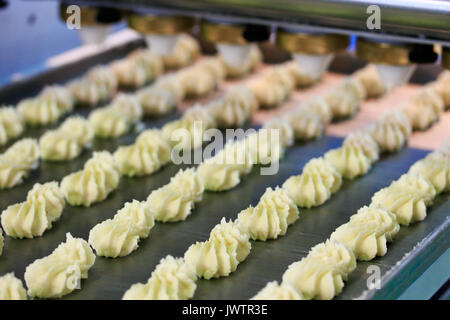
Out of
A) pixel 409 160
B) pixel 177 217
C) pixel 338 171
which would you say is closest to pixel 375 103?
pixel 409 160

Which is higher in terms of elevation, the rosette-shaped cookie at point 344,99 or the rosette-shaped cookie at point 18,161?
the rosette-shaped cookie at point 344,99

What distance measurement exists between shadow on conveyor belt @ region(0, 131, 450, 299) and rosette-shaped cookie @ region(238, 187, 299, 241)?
1.2 inches

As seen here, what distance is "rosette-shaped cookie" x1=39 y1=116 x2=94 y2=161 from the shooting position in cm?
303

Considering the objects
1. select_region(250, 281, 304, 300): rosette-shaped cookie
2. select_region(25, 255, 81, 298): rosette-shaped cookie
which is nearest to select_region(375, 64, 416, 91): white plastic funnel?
select_region(250, 281, 304, 300): rosette-shaped cookie

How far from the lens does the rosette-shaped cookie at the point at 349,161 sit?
114 inches

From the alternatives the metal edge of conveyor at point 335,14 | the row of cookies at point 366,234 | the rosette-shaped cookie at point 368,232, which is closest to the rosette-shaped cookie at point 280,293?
the row of cookies at point 366,234

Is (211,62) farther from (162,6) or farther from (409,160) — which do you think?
(409,160)

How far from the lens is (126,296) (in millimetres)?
2084

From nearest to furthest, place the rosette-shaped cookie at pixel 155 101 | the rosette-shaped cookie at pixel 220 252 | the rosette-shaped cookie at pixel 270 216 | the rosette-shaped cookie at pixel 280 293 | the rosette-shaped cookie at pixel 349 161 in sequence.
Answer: the rosette-shaped cookie at pixel 280 293, the rosette-shaped cookie at pixel 220 252, the rosette-shaped cookie at pixel 270 216, the rosette-shaped cookie at pixel 349 161, the rosette-shaped cookie at pixel 155 101

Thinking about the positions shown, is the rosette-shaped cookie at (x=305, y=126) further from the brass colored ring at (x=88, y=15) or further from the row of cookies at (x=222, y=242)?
the brass colored ring at (x=88, y=15)

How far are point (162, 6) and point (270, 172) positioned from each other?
772 millimetres

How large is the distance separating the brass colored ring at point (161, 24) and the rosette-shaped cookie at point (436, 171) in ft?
3.64

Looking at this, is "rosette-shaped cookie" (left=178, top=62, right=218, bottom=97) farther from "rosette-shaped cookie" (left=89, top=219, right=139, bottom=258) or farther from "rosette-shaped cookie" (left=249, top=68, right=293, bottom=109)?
"rosette-shaped cookie" (left=89, top=219, right=139, bottom=258)

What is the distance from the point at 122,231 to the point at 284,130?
1.01m
